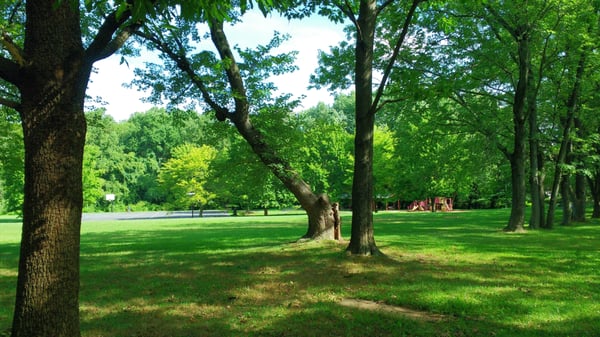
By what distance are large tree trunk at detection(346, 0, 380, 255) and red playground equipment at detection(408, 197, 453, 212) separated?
1756 inches

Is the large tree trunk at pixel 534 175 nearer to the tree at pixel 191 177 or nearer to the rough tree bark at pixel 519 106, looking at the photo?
the rough tree bark at pixel 519 106

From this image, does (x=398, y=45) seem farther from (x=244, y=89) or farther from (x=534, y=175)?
(x=534, y=175)

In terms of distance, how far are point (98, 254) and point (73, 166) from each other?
10.7m

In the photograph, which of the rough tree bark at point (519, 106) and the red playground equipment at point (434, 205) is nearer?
the rough tree bark at point (519, 106)

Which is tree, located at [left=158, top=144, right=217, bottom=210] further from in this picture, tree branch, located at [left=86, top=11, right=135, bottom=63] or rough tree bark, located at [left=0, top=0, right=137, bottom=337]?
rough tree bark, located at [left=0, top=0, right=137, bottom=337]

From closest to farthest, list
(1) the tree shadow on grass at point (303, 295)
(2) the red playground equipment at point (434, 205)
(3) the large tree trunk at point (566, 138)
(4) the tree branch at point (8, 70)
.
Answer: (4) the tree branch at point (8, 70) → (1) the tree shadow on grass at point (303, 295) → (3) the large tree trunk at point (566, 138) → (2) the red playground equipment at point (434, 205)

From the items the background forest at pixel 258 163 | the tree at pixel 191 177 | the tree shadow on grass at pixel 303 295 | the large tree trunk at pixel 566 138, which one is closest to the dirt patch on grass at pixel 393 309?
the tree shadow on grass at pixel 303 295

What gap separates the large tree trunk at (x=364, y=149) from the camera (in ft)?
35.8

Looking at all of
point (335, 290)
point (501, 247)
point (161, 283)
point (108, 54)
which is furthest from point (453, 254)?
point (108, 54)

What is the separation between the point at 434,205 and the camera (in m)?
54.1

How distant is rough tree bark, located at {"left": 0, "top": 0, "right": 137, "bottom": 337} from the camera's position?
406cm

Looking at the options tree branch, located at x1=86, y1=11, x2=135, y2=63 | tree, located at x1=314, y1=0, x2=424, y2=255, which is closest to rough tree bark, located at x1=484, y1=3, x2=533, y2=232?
tree, located at x1=314, y1=0, x2=424, y2=255

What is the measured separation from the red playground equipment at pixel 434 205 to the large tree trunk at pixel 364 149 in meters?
A: 44.6

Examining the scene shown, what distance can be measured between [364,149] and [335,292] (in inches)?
173
